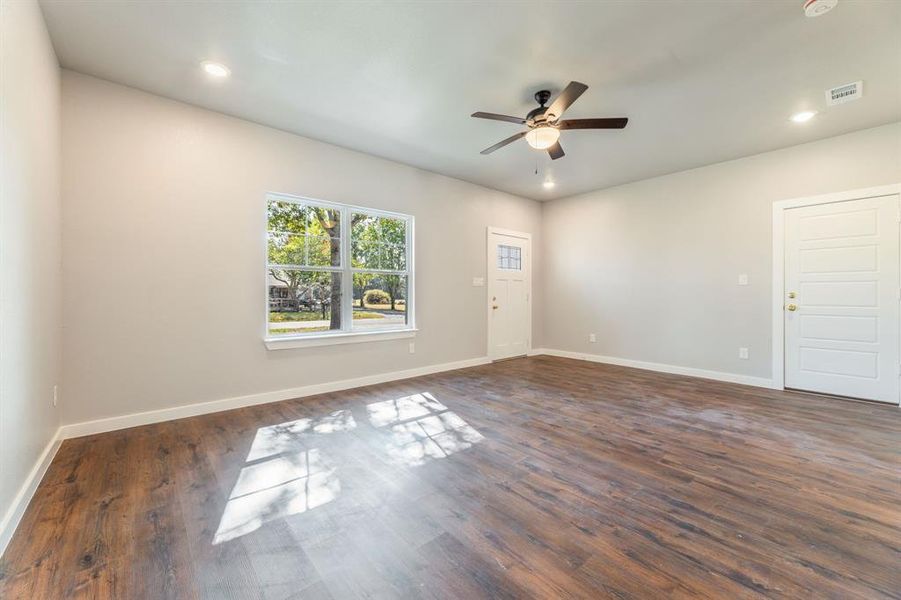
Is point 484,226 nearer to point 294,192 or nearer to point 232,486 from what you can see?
point 294,192

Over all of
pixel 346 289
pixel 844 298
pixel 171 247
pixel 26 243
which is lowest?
pixel 844 298

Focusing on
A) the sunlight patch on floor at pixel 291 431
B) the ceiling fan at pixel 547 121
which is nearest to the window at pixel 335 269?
the sunlight patch on floor at pixel 291 431

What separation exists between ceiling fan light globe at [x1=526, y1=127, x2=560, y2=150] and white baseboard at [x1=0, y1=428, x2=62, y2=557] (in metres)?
3.89

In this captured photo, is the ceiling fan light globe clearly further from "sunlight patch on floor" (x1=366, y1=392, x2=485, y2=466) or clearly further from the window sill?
the window sill

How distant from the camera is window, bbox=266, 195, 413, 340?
3.79m

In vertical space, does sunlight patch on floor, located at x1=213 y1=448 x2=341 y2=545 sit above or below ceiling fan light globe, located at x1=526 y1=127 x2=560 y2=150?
below

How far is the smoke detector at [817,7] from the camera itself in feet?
6.73

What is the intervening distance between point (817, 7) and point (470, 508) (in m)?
3.44

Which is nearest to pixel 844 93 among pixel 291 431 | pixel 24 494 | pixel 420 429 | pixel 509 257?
pixel 509 257

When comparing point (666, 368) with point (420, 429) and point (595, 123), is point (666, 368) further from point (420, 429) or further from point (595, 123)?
point (420, 429)

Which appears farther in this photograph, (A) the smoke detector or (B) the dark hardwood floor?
(A) the smoke detector

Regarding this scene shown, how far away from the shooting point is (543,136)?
3.08 metres

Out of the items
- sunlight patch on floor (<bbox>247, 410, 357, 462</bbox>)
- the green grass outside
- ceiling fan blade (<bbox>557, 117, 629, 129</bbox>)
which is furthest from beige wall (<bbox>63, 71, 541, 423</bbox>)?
ceiling fan blade (<bbox>557, 117, 629, 129</bbox>)

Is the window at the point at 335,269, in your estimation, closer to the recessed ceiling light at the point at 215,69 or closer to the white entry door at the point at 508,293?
the recessed ceiling light at the point at 215,69
